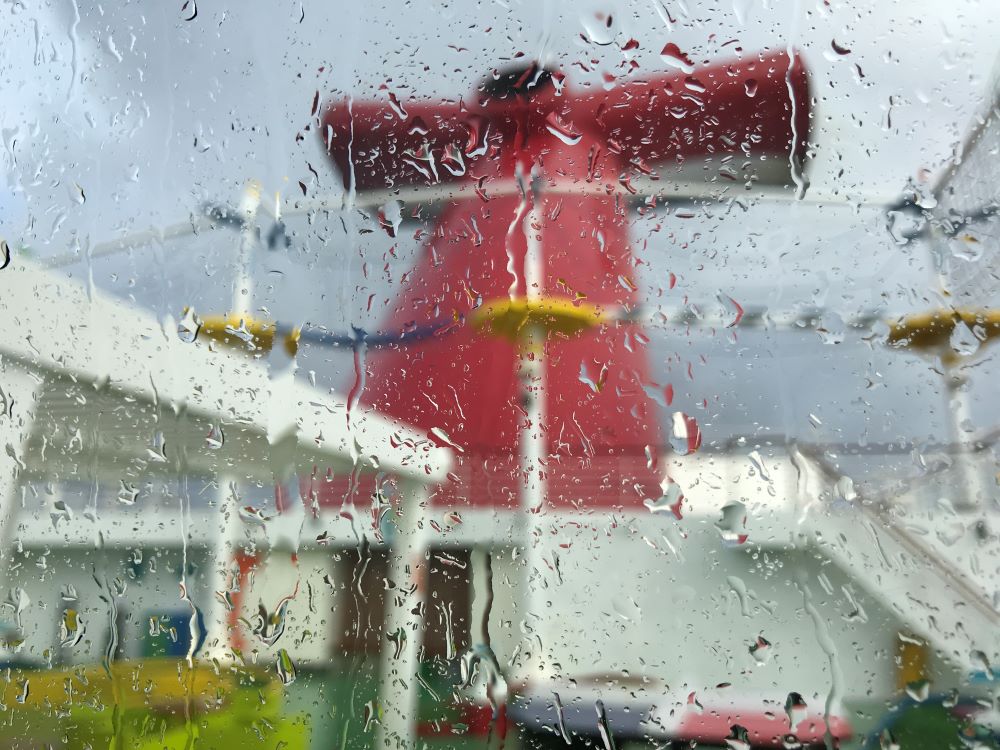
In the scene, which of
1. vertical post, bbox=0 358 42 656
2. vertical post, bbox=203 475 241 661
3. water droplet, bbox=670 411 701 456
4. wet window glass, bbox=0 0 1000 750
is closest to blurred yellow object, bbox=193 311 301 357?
wet window glass, bbox=0 0 1000 750

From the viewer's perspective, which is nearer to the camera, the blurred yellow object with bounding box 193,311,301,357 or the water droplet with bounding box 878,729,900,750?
the water droplet with bounding box 878,729,900,750

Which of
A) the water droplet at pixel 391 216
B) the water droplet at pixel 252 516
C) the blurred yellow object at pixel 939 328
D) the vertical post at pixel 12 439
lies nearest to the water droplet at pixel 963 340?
the blurred yellow object at pixel 939 328

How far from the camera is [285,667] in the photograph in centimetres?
59

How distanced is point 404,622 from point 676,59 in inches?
20.0

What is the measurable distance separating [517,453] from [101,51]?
0.60 m

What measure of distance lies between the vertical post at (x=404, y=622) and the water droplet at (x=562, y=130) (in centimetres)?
32

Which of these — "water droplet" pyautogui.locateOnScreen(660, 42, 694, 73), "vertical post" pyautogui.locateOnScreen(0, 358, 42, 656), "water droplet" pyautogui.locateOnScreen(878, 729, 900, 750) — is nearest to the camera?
"water droplet" pyautogui.locateOnScreen(878, 729, 900, 750)

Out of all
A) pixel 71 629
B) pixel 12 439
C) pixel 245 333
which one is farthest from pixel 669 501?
pixel 12 439

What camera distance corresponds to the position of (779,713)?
1.66 ft

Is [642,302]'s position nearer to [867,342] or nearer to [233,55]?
[867,342]

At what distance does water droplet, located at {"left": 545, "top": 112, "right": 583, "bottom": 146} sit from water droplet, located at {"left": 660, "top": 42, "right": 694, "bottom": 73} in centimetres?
9

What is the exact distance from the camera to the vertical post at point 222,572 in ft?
1.98

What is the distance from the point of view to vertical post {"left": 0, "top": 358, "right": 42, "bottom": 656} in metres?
0.71

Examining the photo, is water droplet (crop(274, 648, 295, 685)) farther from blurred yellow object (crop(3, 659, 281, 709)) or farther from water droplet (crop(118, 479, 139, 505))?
water droplet (crop(118, 479, 139, 505))
